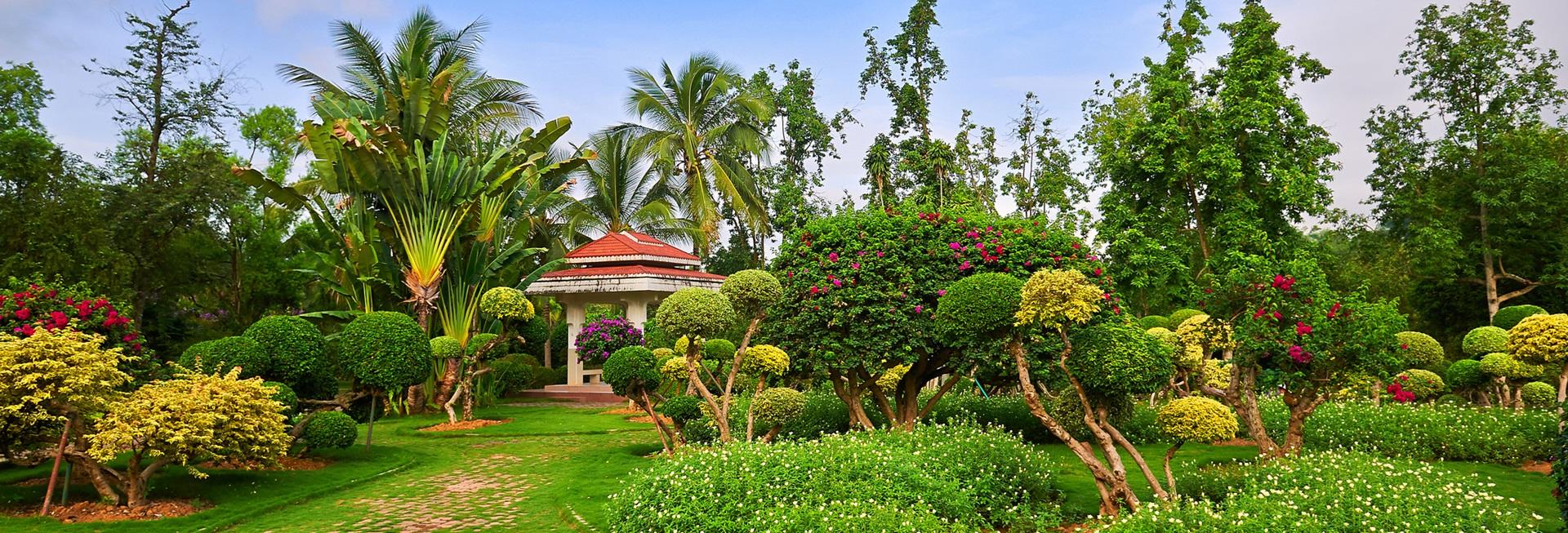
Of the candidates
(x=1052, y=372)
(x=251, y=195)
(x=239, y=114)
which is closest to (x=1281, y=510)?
(x=1052, y=372)

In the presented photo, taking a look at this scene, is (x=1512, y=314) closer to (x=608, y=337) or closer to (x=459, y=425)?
(x=608, y=337)

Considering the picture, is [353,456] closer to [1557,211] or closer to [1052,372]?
[1052,372]

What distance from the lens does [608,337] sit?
21203 millimetres

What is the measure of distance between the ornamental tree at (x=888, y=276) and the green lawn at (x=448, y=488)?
2591 mm

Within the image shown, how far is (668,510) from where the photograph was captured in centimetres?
694

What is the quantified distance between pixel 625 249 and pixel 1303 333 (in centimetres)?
1797

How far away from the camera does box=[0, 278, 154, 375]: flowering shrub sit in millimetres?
9805

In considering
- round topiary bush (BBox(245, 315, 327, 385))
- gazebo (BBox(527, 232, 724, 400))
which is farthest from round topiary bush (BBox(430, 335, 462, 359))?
gazebo (BBox(527, 232, 724, 400))

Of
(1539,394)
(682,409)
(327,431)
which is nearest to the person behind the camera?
(327,431)

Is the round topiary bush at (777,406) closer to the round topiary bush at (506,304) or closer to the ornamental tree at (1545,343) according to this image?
the round topiary bush at (506,304)

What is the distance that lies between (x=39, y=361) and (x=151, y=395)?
973 millimetres

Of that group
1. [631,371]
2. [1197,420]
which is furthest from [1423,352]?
[631,371]

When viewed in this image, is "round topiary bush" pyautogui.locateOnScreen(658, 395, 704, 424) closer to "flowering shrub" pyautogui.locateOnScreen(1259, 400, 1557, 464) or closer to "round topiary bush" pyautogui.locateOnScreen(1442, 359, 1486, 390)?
"flowering shrub" pyautogui.locateOnScreen(1259, 400, 1557, 464)

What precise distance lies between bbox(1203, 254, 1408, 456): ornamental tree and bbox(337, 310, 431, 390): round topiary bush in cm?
1154
